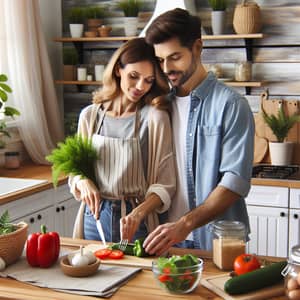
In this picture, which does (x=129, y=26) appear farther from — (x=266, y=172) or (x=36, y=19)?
(x=266, y=172)

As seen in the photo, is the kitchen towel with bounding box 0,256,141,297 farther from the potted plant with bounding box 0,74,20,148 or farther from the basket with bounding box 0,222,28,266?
the potted plant with bounding box 0,74,20,148

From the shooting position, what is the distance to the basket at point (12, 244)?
2160mm

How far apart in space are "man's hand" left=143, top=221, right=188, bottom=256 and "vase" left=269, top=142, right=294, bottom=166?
2.34 m

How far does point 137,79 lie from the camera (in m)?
2.52

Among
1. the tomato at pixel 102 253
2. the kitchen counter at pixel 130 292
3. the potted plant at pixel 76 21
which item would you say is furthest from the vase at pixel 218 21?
the kitchen counter at pixel 130 292

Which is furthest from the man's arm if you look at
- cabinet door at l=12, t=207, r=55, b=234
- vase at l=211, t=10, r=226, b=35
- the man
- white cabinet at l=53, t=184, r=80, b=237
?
vase at l=211, t=10, r=226, b=35

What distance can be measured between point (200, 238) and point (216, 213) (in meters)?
0.21

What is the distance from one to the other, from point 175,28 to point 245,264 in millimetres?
876

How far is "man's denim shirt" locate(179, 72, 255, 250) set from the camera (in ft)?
7.67

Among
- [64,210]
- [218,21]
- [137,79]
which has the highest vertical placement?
[218,21]

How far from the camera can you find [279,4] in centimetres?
451

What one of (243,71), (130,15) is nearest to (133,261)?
(243,71)

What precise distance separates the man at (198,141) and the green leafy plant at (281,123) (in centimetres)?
202

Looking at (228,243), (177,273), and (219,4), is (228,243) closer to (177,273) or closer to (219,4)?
(177,273)
